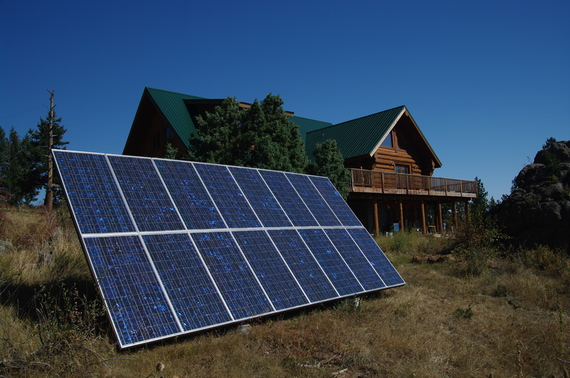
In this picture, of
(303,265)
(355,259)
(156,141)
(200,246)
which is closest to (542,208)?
(355,259)

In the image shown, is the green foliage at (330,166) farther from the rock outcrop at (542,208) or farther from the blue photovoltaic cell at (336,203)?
the blue photovoltaic cell at (336,203)

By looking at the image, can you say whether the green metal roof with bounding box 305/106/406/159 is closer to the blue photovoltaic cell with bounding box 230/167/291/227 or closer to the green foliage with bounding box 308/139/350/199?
the green foliage with bounding box 308/139/350/199

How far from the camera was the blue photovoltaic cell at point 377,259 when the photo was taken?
26.5 feet

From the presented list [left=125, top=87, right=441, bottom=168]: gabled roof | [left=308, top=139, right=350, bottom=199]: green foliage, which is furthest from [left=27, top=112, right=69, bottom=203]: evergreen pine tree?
[left=308, top=139, right=350, bottom=199]: green foliage

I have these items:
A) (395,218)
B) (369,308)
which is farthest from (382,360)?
(395,218)

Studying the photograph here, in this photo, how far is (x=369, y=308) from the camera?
7.27 metres

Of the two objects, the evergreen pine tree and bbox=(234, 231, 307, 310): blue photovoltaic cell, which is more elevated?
the evergreen pine tree

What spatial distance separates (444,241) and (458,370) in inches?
453

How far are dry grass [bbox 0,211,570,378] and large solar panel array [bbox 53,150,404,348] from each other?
36 centimetres

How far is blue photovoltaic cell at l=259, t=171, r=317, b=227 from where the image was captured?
819 cm

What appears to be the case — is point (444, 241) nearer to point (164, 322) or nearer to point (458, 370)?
point (458, 370)

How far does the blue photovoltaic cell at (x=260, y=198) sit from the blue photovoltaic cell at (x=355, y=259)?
107cm

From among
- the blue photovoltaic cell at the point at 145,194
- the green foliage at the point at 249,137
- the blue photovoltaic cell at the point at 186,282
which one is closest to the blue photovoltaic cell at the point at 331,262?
the blue photovoltaic cell at the point at 186,282

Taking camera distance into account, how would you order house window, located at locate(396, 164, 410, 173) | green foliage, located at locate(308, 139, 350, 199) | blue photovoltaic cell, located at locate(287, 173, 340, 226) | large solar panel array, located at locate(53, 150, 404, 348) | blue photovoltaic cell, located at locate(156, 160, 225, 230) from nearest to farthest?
1. large solar panel array, located at locate(53, 150, 404, 348)
2. blue photovoltaic cell, located at locate(156, 160, 225, 230)
3. blue photovoltaic cell, located at locate(287, 173, 340, 226)
4. green foliage, located at locate(308, 139, 350, 199)
5. house window, located at locate(396, 164, 410, 173)
